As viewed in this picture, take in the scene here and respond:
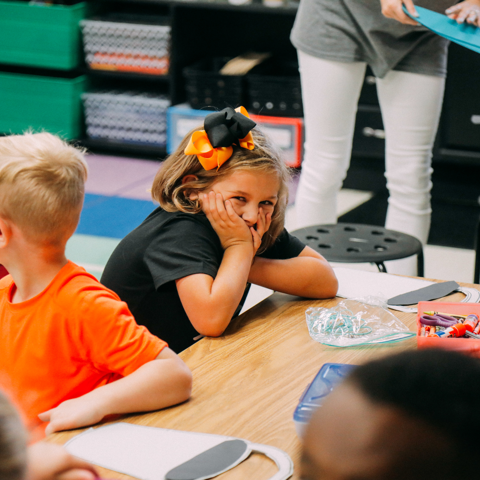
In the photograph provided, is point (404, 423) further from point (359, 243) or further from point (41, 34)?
point (41, 34)

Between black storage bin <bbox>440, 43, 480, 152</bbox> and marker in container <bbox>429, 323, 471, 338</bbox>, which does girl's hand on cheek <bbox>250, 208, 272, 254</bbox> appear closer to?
marker in container <bbox>429, 323, 471, 338</bbox>

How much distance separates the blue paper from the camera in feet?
4.99

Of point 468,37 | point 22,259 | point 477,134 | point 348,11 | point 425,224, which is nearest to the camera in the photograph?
point 22,259

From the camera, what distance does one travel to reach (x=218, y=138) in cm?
118

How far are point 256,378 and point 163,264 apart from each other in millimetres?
298

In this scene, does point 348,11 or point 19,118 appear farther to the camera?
point 19,118

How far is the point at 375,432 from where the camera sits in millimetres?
344

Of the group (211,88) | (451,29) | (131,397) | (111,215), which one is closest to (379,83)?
(451,29)

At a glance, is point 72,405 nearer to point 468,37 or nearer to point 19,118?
point 468,37

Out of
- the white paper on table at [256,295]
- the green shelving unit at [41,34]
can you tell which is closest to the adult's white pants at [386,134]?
the white paper on table at [256,295]

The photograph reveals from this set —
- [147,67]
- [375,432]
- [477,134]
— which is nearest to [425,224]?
[477,134]

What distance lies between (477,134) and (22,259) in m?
2.71

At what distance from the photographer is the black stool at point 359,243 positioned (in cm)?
161

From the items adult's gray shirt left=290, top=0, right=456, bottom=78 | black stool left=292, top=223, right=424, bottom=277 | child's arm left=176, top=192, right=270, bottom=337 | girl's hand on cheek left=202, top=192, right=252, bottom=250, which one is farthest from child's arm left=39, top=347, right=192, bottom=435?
adult's gray shirt left=290, top=0, right=456, bottom=78
